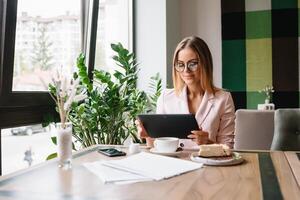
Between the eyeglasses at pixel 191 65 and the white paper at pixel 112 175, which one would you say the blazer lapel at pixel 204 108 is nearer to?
the eyeglasses at pixel 191 65

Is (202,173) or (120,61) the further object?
(120,61)

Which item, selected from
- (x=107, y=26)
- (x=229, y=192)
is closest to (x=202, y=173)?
(x=229, y=192)

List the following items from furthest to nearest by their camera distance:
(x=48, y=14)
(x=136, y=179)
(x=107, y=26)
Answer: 1. (x=107, y=26)
2. (x=48, y=14)
3. (x=136, y=179)

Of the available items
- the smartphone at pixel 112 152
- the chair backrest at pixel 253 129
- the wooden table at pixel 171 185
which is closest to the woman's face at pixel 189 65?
the chair backrest at pixel 253 129

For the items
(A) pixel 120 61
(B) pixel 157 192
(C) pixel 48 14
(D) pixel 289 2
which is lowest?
(B) pixel 157 192

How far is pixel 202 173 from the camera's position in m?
1.18

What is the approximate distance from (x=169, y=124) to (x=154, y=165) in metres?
0.32

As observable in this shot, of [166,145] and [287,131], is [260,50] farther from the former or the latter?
[166,145]

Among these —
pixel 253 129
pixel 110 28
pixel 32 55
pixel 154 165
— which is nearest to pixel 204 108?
pixel 253 129

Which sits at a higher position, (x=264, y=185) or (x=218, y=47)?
(x=218, y=47)

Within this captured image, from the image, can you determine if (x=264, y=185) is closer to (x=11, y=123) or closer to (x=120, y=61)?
(x=11, y=123)

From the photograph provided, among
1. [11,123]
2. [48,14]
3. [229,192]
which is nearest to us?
[229,192]

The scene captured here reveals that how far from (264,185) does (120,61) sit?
88.0 inches

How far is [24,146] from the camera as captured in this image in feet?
8.18
